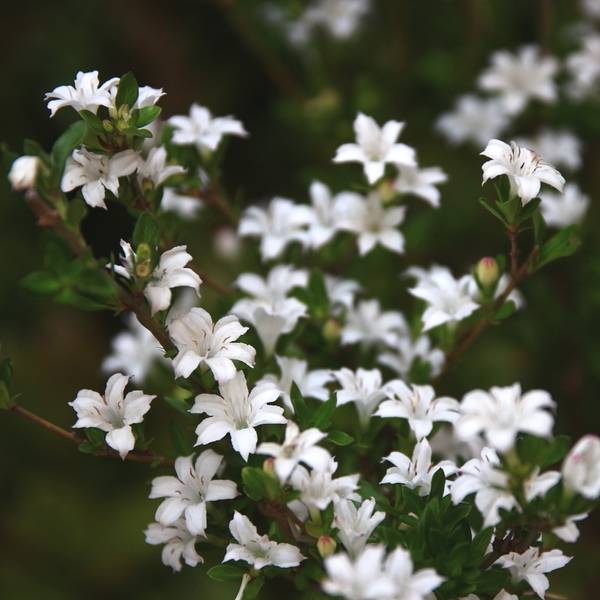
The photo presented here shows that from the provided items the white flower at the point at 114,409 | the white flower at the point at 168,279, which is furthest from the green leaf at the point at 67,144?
Answer: the white flower at the point at 114,409

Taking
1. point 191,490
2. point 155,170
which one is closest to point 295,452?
point 191,490

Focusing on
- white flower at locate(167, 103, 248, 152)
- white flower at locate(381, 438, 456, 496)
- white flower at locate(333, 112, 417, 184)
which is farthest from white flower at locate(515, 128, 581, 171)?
white flower at locate(381, 438, 456, 496)

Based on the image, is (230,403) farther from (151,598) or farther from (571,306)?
(571,306)

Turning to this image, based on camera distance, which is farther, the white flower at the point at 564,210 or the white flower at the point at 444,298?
the white flower at the point at 564,210

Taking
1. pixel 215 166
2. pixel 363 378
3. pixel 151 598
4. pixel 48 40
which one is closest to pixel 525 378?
pixel 363 378

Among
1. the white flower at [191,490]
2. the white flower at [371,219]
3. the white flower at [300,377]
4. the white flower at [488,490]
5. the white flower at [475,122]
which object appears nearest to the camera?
the white flower at [488,490]

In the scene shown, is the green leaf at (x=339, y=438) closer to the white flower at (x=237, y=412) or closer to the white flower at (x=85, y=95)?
the white flower at (x=237, y=412)

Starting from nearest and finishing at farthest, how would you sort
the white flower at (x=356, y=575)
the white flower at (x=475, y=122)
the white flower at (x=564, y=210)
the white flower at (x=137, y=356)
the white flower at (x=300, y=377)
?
the white flower at (x=356, y=575), the white flower at (x=300, y=377), the white flower at (x=137, y=356), the white flower at (x=564, y=210), the white flower at (x=475, y=122)

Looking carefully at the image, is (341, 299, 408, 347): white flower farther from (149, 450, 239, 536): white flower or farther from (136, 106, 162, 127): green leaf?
(136, 106, 162, 127): green leaf
